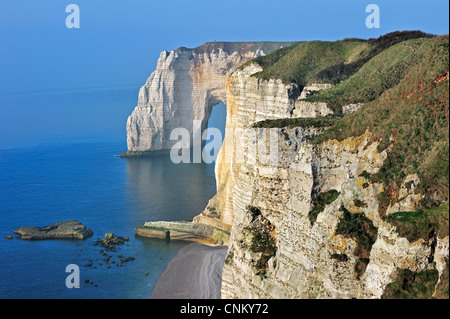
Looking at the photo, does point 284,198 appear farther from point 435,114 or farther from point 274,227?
point 435,114

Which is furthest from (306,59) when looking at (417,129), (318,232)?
(318,232)

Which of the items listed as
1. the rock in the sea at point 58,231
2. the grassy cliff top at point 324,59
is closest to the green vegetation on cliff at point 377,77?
the grassy cliff top at point 324,59

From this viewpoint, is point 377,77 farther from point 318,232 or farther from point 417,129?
point 318,232

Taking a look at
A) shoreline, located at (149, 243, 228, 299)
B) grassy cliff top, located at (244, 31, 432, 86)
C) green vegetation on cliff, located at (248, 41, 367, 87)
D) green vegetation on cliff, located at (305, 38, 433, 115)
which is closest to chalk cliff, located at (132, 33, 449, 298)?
green vegetation on cliff, located at (305, 38, 433, 115)

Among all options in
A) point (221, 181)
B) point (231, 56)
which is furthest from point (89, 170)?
point (221, 181)

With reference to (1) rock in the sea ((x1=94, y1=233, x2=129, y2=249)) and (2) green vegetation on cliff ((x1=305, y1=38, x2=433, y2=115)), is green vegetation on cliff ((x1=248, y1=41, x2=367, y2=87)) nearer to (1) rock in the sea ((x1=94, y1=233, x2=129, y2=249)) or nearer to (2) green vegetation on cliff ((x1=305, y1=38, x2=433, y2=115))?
(2) green vegetation on cliff ((x1=305, y1=38, x2=433, y2=115))

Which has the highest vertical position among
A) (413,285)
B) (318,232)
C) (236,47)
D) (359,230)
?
(236,47)
